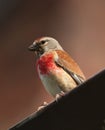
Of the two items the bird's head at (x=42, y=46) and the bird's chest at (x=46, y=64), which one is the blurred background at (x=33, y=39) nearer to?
the bird's head at (x=42, y=46)

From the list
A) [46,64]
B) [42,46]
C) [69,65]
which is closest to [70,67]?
[69,65]

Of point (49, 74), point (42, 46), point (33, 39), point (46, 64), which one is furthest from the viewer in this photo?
point (33, 39)

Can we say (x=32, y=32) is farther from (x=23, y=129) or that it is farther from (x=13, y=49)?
(x=23, y=129)

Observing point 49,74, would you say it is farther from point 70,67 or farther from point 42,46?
point 42,46

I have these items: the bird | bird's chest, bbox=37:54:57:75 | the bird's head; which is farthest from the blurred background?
bird's chest, bbox=37:54:57:75

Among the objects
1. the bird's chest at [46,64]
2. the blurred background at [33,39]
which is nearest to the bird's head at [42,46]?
the bird's chest at [46,64]

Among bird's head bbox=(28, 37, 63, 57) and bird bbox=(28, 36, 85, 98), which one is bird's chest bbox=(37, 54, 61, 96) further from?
bird's head bbox=(28, 37, 63, 57)
